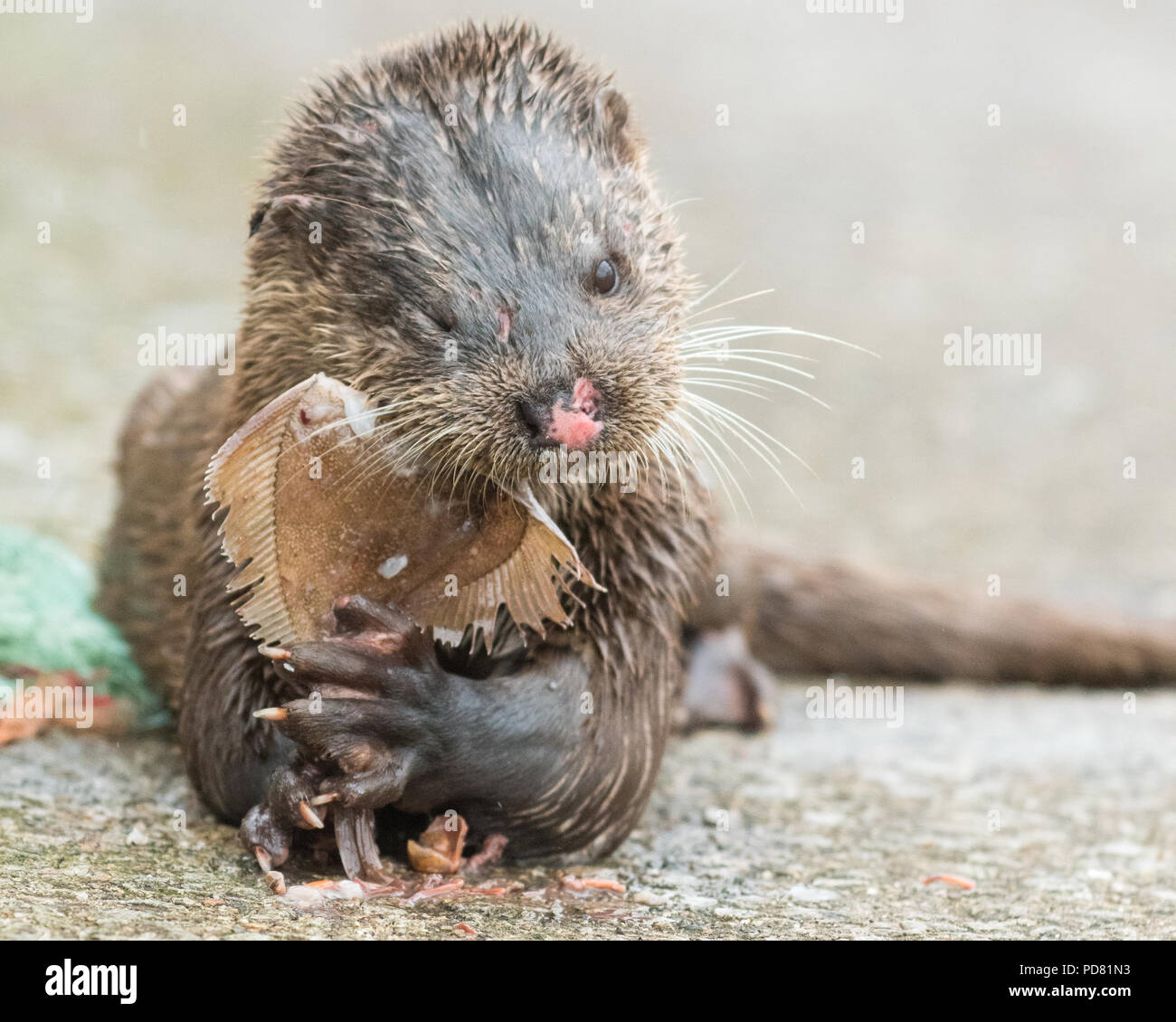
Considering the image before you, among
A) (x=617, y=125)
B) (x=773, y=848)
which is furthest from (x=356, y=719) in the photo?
(x=617, y=125)

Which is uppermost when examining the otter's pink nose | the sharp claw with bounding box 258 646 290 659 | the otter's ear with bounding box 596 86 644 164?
the otter's ear with bounding box 596 86 644 164

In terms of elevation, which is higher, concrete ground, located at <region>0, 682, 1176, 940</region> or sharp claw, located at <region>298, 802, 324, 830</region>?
sharp claw, located at <region>298, 802, 324, 830</region>

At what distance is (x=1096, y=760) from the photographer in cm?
402

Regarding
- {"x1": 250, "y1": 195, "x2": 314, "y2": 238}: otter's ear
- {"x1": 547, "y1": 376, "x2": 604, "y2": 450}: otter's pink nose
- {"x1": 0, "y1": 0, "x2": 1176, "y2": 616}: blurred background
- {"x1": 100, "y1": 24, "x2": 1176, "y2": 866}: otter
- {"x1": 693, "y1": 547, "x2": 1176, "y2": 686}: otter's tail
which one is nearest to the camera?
{"x1": 547, "y1": 376, "x2": 604, "y2": 450}: otter's pink nose

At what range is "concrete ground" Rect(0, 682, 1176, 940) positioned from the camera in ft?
7.55

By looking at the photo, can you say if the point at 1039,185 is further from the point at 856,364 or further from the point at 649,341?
the point at 649,341

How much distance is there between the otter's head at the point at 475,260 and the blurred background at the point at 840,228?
202 centimetres

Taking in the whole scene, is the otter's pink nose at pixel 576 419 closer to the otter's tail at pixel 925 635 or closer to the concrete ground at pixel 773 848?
the concrete ground at pixel 773 848

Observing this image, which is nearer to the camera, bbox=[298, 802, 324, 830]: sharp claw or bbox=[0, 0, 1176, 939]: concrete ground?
bbox=[298, 802, 324, 830]: sharp claw

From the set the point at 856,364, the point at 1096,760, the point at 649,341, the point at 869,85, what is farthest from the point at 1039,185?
the point at 649,341

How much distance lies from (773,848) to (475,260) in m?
1.39

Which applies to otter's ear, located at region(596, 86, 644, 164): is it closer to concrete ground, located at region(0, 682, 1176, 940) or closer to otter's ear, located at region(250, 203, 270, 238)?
otter's ear, located at region(250, 203, 270, 238)

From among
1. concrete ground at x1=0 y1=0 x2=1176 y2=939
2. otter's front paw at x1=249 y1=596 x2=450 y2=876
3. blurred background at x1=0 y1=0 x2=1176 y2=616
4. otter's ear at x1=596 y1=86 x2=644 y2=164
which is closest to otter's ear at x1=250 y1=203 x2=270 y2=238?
concrete ground at x1=0 y1=0 x2=1176 y2=939

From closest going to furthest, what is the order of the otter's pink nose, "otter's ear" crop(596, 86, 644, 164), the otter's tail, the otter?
the otter's pink nose, the otter, "otter's ear" crop(596, 86, 644, 164), the otter's tail
